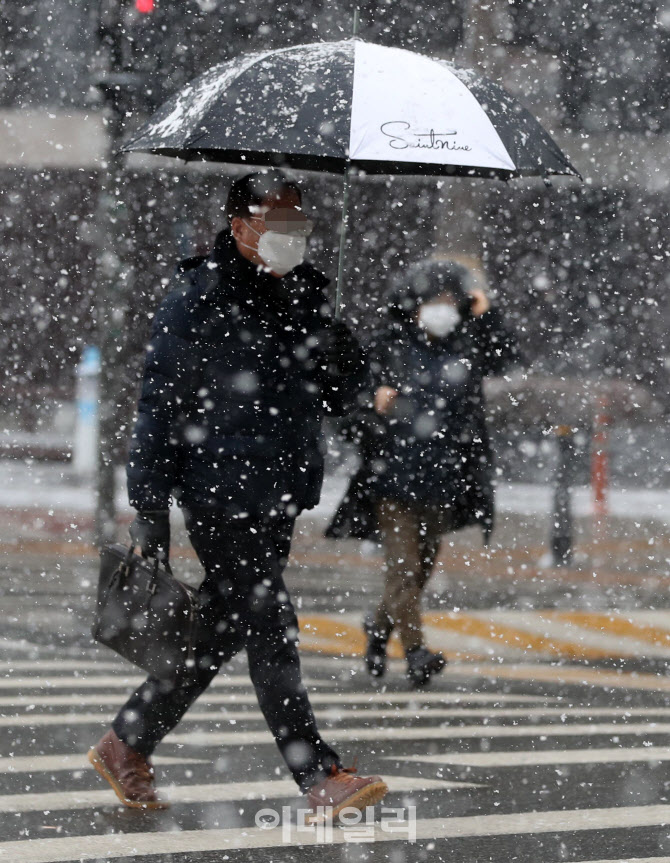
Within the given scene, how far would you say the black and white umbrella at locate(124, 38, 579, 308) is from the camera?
203 inches

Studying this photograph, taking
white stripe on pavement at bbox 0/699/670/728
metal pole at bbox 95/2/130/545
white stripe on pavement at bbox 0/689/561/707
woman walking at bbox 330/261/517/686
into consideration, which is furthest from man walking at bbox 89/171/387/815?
metal pole at bbox 95/2/130/545

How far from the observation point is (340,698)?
7191mm

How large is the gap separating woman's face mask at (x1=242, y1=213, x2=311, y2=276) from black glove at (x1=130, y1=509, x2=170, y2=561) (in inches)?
29.9

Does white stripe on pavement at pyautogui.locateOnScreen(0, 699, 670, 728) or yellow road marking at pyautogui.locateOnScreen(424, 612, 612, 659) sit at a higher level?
white stripe on pavement at pyautogui.locateOnScreen(0, 699, 670, 728)

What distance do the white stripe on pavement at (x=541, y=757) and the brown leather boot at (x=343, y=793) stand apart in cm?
109

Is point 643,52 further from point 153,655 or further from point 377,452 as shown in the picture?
point 153,655

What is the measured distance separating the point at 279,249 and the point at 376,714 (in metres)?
2.46

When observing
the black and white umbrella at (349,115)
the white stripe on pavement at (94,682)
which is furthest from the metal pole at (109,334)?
the black and white umbrella at (349,115)

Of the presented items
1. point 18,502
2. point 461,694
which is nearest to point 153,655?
point 461,694

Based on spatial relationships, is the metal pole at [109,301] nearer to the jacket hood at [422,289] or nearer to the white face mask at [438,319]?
the jacket hood at [422,289]

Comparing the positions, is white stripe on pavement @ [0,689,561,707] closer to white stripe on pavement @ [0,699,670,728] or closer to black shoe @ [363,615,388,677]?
white stripe on pavement @ [0,699,670,728]

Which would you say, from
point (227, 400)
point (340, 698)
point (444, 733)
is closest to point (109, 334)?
point (340, 698)

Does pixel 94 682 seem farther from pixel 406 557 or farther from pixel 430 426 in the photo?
pixel 430 426

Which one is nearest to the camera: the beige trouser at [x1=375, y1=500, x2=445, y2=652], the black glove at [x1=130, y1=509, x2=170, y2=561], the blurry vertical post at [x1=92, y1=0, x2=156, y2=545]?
the black glove at [x1=130, y1=509, x2=170, y2=561]
